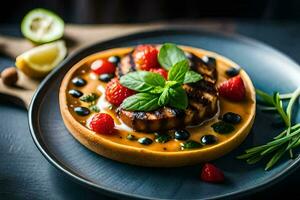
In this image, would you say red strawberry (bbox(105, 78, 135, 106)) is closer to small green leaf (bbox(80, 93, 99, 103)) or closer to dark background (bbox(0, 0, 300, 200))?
small green leaf (bbox(80, 93, 99, 103))

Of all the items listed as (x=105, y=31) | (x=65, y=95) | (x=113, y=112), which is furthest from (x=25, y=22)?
(x=113, y=112)

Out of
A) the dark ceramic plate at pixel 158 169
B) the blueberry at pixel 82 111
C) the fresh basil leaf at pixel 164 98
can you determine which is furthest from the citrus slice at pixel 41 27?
the fresh basil leaf at pixel 164 98

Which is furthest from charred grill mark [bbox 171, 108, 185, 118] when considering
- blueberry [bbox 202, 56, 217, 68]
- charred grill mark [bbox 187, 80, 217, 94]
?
blueberry [bbox 202, 56, 217, 68]

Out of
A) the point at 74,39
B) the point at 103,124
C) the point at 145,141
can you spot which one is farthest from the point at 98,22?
the point at 145,141

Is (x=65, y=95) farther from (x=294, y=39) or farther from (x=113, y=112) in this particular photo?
(x=294, y=39)

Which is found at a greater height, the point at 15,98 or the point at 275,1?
the point at 275,1

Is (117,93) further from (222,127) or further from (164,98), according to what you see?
(222,127)
